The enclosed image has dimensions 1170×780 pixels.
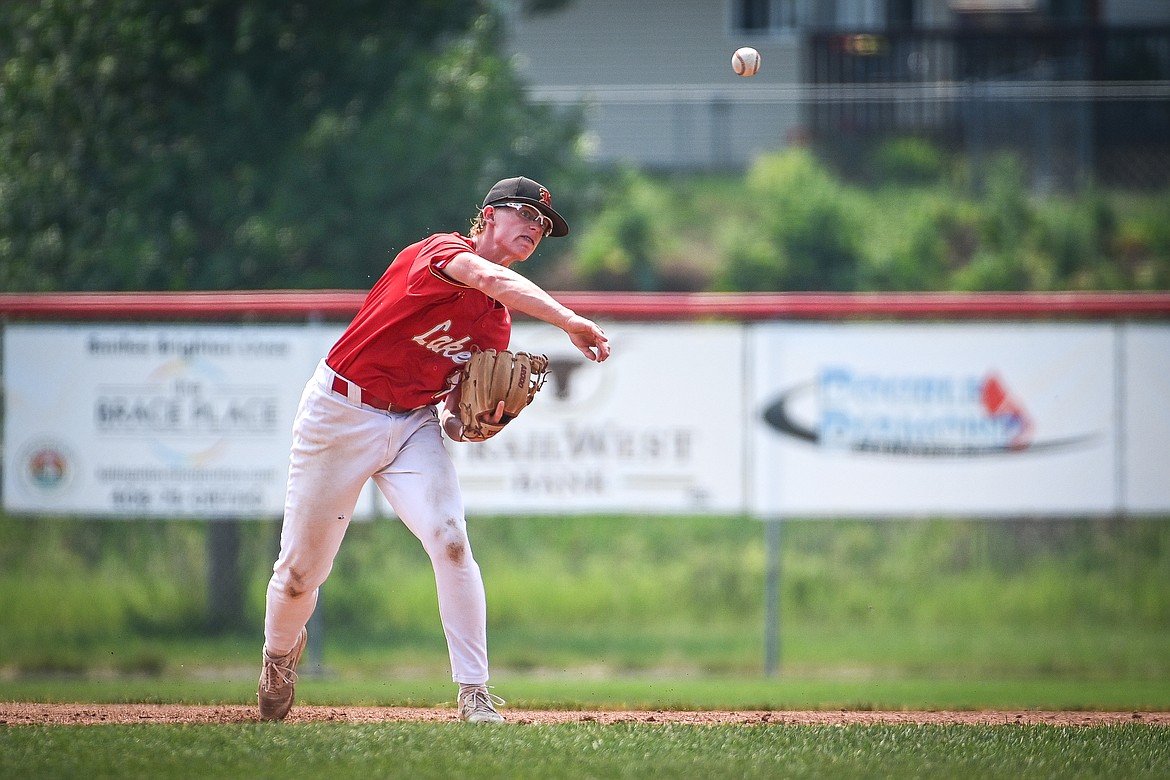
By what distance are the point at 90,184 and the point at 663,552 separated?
5.31m

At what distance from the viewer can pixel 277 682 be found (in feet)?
16.0

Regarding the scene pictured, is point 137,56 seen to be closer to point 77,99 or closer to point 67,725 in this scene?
point 77,99

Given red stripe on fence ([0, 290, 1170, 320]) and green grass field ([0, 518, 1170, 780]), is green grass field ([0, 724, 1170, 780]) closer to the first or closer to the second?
green grass field ([0, 518, 1170, 780])

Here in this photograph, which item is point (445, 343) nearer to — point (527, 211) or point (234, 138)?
point (527, 211)

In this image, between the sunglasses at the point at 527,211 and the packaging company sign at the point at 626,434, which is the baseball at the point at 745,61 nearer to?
the packaging company sign at the point at 626,434

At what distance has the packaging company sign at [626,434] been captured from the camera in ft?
25.3

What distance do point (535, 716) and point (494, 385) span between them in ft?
5.01

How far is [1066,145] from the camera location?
53.9 ft

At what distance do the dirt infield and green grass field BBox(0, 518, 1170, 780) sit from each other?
24 cm

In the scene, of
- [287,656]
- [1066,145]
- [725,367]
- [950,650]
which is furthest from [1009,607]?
[1066,145]

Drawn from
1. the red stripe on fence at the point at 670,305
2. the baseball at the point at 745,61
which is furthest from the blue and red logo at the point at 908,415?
the baseball at the point at 745,61

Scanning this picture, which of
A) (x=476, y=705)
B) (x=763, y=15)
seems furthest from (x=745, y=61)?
(x=763, y=15)

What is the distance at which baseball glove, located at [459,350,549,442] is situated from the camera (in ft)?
15.4

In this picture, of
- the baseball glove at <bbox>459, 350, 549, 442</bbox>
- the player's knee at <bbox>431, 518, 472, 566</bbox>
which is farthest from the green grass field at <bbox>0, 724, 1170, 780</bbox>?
the baseball glove at <bbox>459, 350, 549, 442</bbox>
